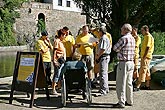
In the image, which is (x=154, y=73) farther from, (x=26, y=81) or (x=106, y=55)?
(x=26, y=81)

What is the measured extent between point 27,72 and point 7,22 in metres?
41.9

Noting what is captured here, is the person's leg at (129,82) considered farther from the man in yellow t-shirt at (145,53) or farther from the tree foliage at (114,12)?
the tree foliage at (114,12)

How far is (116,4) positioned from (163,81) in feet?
23.6

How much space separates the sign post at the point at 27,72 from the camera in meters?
9.47

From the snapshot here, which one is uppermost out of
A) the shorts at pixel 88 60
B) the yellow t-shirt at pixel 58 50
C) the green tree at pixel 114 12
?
the green tree at pixel 114 12

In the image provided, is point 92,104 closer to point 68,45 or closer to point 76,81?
point 76,81

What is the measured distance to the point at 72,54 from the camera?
1092 cm

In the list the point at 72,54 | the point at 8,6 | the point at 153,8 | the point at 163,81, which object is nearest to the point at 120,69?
the point at 72,54

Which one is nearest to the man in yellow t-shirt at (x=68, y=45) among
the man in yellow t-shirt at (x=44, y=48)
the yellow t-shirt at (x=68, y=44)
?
the yellow t-shirt at (x=68, y=44)

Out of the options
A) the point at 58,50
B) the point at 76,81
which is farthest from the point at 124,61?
the point at 58,50

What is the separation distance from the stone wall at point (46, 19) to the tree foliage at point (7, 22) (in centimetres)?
340

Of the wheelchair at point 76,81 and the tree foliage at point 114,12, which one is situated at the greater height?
the tree foliage at point 114,12

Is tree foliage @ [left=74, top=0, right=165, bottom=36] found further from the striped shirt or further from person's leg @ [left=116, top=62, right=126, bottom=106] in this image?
person's leg @ [left=116, top=62, right=126, bottom=106]

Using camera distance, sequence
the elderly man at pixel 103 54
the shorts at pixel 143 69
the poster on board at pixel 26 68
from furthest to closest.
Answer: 1. the shorts at pixel 143 69
2. the elderly man at pixel 103 54
3. the poster on board at pixel 26 68
